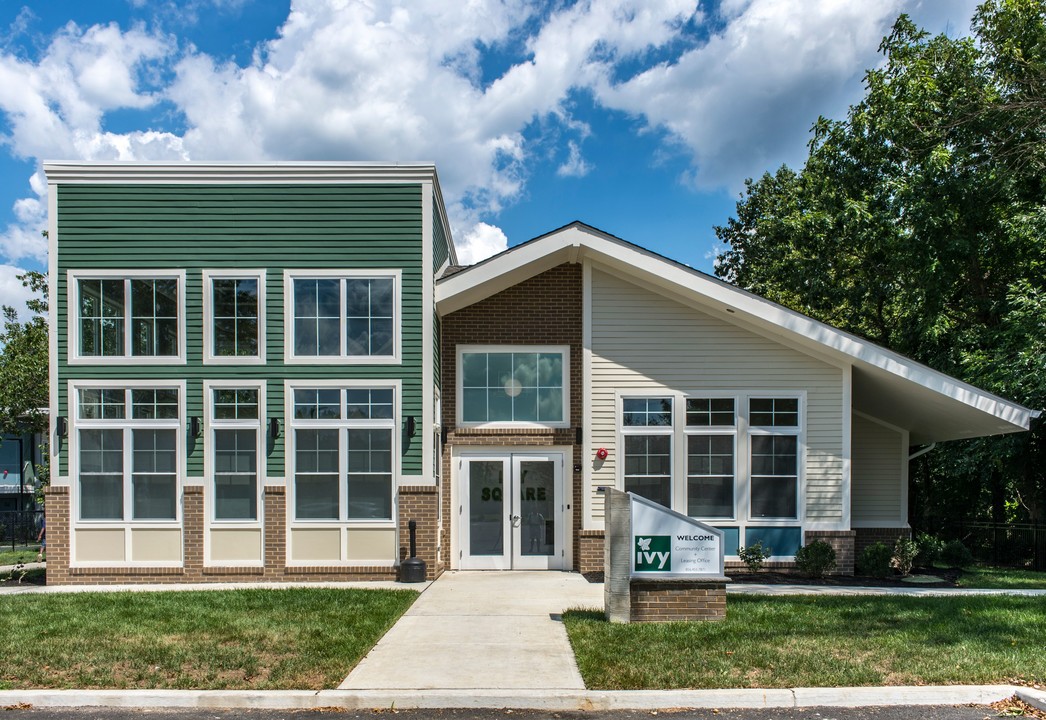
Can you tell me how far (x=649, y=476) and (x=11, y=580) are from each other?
11077 mm

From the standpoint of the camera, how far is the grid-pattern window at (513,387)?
15523 millimetres

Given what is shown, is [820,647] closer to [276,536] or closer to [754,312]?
[754,312]

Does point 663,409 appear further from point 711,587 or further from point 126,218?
point 126,218

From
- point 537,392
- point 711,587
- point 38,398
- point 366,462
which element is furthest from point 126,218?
point 38,398

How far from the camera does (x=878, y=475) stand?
55.1 ft

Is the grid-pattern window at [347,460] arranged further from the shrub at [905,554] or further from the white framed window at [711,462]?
the shrub at [905,554]

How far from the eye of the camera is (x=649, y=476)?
595 inches

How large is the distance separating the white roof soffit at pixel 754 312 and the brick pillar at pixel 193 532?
5.09m

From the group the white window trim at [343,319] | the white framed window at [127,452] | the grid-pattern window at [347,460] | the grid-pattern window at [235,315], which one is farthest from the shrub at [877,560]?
the white framed window at [127,452]

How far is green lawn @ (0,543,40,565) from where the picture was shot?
1888 centimetres

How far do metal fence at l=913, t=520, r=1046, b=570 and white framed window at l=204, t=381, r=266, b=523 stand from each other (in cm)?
1700

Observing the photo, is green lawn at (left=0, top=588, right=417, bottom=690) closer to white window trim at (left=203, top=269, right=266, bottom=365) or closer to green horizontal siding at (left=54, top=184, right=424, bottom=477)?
green horizontal siding at (left=54, top=184, right=424, bottom=477)

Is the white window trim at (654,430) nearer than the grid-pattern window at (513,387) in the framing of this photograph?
Yes

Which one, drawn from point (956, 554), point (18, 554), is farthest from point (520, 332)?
point (18, 554)
